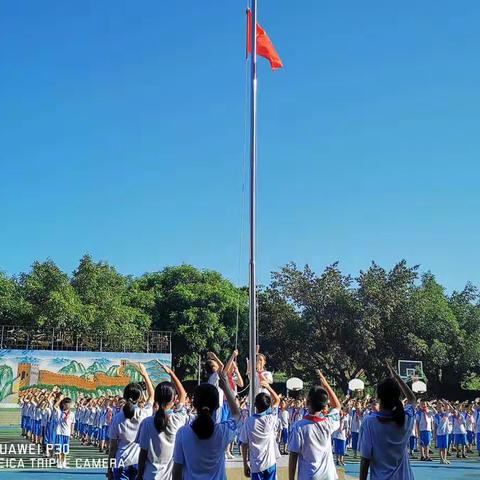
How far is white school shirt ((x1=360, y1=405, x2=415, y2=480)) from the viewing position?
4.42m

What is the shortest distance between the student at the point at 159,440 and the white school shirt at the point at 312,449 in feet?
3.52

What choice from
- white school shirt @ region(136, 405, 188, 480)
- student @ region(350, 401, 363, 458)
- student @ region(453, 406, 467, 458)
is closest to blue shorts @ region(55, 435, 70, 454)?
student @ region(350, 401, 363, 458)

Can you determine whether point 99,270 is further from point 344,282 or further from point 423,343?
point 423,343

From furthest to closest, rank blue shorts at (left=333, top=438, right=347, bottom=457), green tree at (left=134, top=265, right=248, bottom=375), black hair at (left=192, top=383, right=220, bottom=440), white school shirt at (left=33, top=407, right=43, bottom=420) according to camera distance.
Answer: green tree at (left=134, top=265, right=248, bottom=375) < white school shirt at (left=33, top=407, right=43, bottom=420) < blue shorts at (left=333, top=438, right=347, bottom=457) < black hair at (left=192, top=383, right=220, bottom=440)

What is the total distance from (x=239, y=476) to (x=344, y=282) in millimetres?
25345

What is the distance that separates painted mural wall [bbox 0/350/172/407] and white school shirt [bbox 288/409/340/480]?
999 inches

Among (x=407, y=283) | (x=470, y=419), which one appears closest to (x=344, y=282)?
(x=407, y=283)

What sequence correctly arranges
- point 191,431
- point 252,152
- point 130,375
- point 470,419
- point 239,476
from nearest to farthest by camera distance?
point 191,431, point 239,476, point 252,152, point 470,419, point 130,375

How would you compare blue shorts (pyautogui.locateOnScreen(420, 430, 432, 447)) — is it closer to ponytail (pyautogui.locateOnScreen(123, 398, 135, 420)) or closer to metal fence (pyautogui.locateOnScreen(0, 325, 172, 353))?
ponytail (pyautogui.locateOnScreen(123, 398, 135, 420))

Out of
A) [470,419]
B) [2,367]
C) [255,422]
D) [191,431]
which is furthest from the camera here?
[2,367]

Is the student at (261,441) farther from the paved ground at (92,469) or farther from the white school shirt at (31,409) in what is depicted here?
the white school shirt at (31,409)

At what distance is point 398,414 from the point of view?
443 centimetres

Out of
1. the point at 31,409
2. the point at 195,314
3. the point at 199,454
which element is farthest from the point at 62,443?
the point at 195,314

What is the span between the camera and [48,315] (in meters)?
33.2
